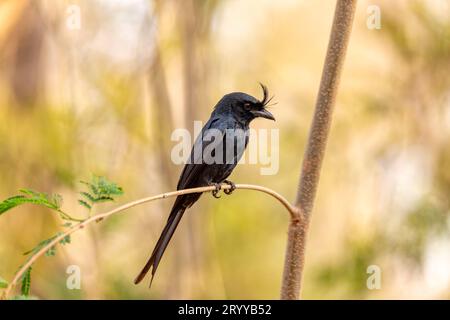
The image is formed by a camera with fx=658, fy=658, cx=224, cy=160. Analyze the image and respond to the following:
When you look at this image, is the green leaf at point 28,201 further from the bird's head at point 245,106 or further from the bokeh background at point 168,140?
the bokeh background at point 168,140

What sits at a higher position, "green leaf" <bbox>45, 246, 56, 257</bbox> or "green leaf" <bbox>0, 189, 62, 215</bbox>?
"green leaf" <bbox>0, 189, 62, 215</bbox>

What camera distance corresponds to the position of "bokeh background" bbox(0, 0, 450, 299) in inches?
238

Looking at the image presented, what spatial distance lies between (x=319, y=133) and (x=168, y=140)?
3.67 m

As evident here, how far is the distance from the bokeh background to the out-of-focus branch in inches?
128

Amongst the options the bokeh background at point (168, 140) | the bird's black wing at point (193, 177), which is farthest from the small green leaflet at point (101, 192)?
the bokeh background at point (168, 140)

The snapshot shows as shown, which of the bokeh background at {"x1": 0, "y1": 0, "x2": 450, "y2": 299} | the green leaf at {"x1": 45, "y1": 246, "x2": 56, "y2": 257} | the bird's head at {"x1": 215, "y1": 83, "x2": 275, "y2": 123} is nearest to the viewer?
the green leaf at {"x1": 45, "y1": 246, "x2": 56, "y2": 257}

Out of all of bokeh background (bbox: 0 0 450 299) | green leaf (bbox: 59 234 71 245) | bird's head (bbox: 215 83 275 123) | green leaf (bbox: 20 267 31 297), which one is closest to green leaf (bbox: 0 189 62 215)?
green leaf (bbox: 59 234 71 245)

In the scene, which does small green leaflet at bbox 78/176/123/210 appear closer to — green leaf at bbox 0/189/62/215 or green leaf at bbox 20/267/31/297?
green leaf at bbox 0/189/62/215

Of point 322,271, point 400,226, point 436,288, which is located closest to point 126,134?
point 322,271

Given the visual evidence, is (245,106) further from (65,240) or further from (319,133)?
(65,240)

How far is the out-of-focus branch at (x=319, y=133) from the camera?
266 cm

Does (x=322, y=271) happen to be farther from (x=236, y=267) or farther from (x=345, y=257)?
(x=236, y=267)

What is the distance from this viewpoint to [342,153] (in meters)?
7.23
